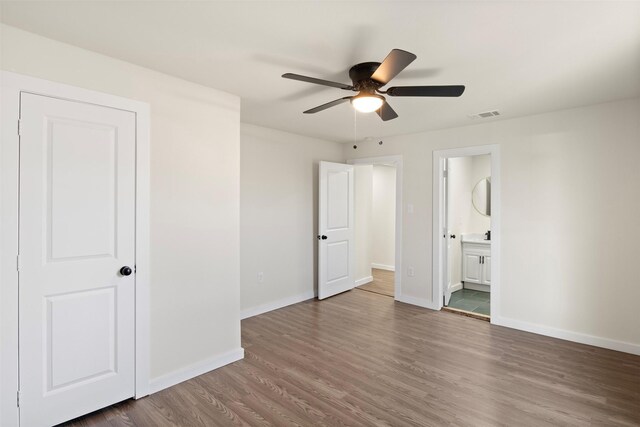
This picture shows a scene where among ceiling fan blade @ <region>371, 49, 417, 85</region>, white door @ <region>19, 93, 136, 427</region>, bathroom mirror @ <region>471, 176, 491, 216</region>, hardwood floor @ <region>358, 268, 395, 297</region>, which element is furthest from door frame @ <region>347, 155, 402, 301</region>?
white door @ <region>19, 93, 136, 427</region>

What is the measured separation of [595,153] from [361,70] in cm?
270

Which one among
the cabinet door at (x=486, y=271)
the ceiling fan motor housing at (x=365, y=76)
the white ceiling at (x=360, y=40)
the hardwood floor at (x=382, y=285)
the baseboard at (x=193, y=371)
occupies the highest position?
the white ceiling at (x=360, y=40)

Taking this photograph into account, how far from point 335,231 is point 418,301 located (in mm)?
1545

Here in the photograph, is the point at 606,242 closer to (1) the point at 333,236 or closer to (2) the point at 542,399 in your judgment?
(2) the point at 542,399

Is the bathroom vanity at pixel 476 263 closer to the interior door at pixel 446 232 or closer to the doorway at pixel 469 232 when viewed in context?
the doorway at pixel 469 232

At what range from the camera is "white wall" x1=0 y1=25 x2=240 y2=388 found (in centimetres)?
248

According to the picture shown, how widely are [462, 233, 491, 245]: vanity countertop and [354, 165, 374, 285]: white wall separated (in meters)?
1.60

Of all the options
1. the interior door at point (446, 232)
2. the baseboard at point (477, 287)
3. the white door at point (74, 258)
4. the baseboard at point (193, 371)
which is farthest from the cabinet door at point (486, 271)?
the white door at point (74, 258)

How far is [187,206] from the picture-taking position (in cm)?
275

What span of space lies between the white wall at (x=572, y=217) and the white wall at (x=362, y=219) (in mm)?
1910

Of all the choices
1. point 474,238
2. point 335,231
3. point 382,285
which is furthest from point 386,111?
point 382,285

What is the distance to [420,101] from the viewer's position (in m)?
3.26

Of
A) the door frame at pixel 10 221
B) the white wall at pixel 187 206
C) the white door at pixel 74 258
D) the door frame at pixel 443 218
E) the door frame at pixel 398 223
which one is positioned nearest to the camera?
the door frame at pixel 10 221

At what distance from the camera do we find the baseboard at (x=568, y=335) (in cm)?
324
